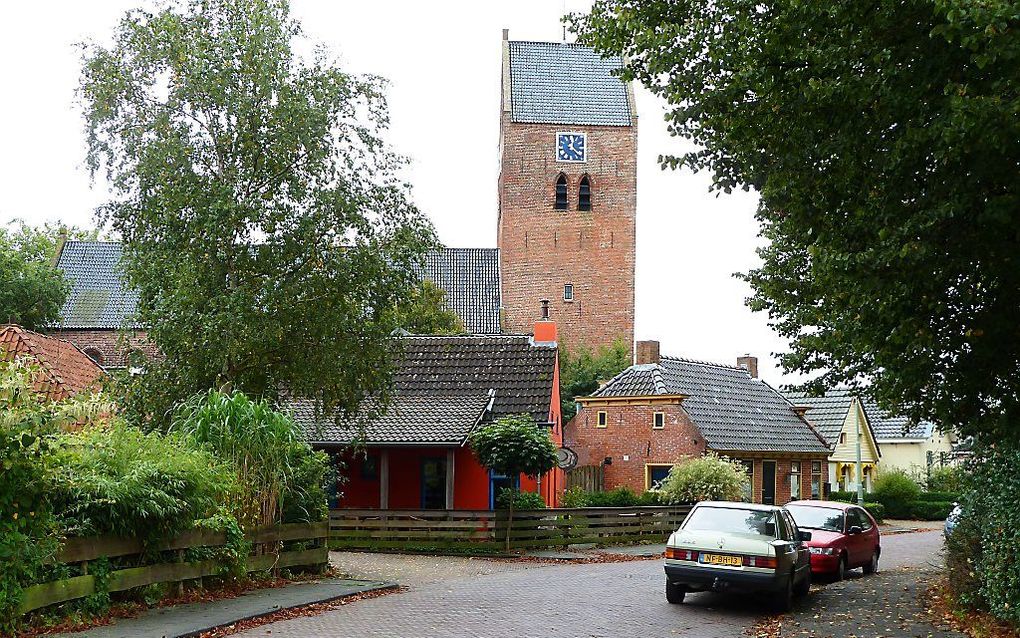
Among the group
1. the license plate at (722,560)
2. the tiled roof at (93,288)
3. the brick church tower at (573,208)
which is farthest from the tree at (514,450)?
the brick church tower at (573,208)

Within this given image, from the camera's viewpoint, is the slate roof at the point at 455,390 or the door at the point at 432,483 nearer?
the slate roof at the point at 455,390

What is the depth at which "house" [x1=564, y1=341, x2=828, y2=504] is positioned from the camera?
44.4 metres

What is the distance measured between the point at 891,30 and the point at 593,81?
216 ft

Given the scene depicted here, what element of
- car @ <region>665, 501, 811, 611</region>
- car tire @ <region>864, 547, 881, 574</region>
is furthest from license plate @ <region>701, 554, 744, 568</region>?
car tire @ <region>864, 547, 881, 574</region>

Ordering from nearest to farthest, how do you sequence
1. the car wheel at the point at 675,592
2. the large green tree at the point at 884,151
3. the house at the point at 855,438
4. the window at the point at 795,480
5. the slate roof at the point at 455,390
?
the large green tree at the point at 884,151 < the car wheel at the point at 675,592 < the slate roof at the point at 455,390 < the window at the point at 795,480 < the house at the point at 855,438

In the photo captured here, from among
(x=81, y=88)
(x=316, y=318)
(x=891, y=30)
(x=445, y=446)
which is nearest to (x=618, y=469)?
(x=445, y=446)

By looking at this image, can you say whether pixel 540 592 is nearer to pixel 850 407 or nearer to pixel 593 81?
pixel 850 407

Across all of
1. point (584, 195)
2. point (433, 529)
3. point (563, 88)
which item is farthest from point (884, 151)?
point (563, 88)

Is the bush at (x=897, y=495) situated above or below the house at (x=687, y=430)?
below

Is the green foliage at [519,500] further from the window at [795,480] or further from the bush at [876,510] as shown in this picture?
the bush at [876,510]

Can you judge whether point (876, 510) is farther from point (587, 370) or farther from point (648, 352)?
point (587, 370)

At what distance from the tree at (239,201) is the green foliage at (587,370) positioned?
136ft

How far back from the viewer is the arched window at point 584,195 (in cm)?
7331

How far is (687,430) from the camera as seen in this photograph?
44.0 meters
